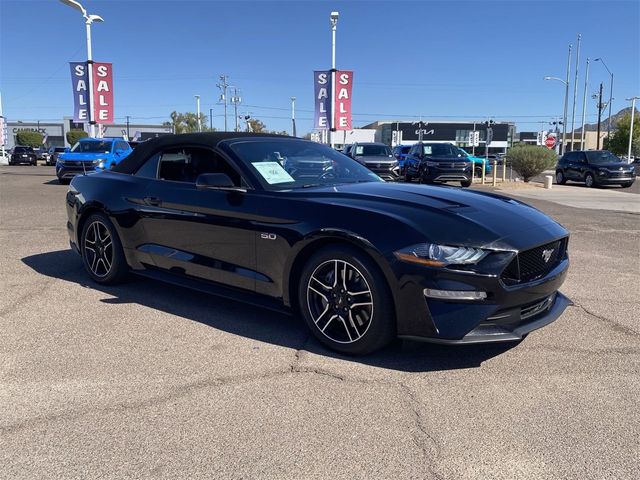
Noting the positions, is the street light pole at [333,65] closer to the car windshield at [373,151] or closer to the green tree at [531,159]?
the car windshield at [373,151]

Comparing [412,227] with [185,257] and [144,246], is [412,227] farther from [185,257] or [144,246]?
[144,246]

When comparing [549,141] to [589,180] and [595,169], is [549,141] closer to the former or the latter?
[589,180]

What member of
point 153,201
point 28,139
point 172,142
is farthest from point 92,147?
point 28,139

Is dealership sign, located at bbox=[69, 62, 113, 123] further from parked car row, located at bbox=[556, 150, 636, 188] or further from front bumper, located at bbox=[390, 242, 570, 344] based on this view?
front bumper, located at bbox=[390, 242, 570, 344]

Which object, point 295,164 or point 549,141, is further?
point 549,141

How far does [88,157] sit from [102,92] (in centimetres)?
712

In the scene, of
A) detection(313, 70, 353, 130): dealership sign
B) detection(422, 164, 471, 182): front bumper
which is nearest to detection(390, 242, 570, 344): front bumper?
detection(422, 164, 471, 182): front bumper

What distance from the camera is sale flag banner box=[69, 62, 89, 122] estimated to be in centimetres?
2450

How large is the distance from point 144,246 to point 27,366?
163cm

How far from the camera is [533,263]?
3.57 meters

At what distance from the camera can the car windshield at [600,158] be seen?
2383 cm

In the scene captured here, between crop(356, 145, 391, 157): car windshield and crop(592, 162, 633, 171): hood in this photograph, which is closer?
crop(356, 145, 391, 157): car windshield

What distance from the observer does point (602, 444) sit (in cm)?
269

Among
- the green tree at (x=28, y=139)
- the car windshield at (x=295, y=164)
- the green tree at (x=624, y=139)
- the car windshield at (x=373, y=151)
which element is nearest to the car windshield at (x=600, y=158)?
the car windshield at (x=373, y=151)
